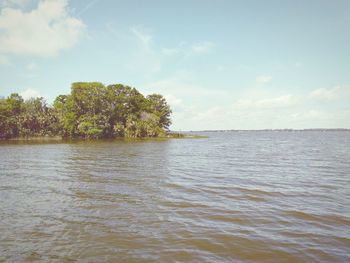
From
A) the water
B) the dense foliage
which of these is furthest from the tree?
the water

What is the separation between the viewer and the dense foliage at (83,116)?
73.8 m

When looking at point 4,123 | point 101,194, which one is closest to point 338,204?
point 101,194

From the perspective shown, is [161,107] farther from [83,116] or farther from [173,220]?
[173,220]

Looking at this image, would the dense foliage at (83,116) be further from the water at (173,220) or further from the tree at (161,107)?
the water at (173,220)

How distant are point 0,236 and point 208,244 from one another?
6.19 metres

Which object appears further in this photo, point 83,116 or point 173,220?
point 83,116

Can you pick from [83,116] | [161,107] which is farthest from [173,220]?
[161,107]

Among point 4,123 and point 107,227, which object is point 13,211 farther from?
point 4,123

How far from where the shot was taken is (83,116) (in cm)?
7712

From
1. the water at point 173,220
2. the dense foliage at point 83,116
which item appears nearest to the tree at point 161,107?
the dense foliage at point 83,116

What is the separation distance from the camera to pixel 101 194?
41.3ft

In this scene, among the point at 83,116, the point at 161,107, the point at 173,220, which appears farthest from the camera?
the point at 161,107

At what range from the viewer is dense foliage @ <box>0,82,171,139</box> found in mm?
73812

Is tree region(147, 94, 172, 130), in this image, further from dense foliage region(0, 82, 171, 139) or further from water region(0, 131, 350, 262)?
water region(0, 131, 350, 262)
